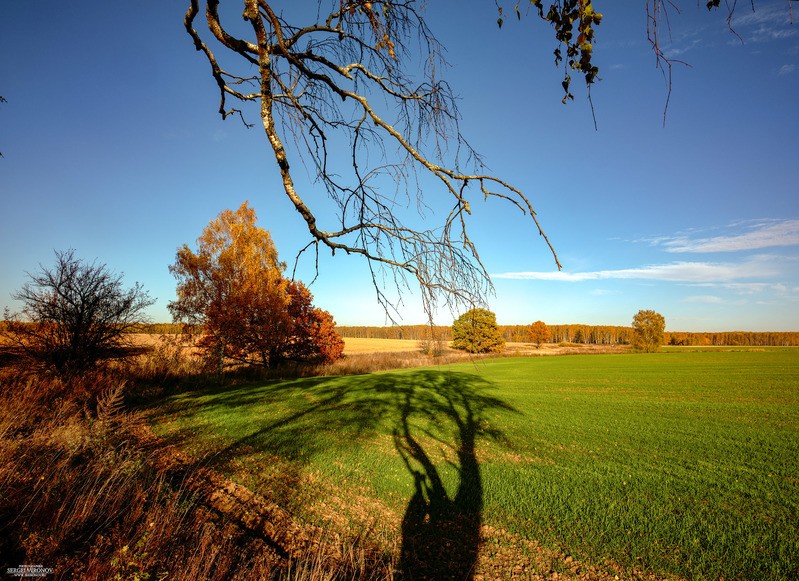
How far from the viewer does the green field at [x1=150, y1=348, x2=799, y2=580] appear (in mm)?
4461

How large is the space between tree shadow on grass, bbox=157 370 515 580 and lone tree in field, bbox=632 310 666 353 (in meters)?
60.5

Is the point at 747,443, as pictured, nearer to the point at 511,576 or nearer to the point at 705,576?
the point at 705,576

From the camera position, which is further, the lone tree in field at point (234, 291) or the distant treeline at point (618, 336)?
the distant treeline at point (618, 336)

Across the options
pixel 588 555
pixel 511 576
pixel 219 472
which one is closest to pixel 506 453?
pixel 588 555

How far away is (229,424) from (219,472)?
13.0 ft

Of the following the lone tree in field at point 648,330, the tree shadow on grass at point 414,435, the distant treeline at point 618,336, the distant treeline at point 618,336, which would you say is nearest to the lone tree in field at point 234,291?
the tree shadow on grass at point 414,435

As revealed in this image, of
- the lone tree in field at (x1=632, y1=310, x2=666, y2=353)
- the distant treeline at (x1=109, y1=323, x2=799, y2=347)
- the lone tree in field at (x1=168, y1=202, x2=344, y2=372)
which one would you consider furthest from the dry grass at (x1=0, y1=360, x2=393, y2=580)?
the distant treeline at (x1=109, y1=323, x2=799, y2=347)

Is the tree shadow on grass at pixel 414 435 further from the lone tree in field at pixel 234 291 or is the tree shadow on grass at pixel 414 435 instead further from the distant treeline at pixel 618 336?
the distant treeline at pixel 618 336

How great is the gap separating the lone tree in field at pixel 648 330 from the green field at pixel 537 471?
186 feet

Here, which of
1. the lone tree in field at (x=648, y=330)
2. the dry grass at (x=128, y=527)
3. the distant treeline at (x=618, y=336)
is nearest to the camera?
the dry grass at (x=128, y=527)

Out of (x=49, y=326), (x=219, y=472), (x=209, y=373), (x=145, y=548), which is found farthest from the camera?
(x=209, y=373)

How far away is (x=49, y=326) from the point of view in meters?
12.5

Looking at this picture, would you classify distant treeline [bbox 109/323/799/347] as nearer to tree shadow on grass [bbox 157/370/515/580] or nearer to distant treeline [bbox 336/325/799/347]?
distant treeline [bbox 336/325/799/347]

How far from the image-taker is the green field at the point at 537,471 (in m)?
4.46
